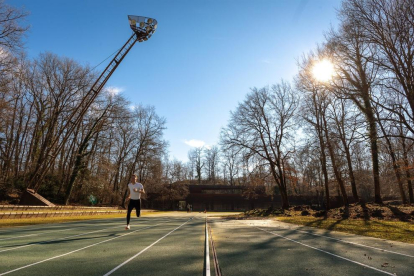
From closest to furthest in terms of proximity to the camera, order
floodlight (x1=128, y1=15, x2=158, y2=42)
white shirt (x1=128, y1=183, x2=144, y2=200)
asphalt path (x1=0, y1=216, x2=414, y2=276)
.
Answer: asphalt path (x1=0, y1=216, x2=414, y2=276)
white shirt (x1=128, y1=183, x2=144, y2=200)
floodlight (x1=128, y1=15, x2=158, y2=42)

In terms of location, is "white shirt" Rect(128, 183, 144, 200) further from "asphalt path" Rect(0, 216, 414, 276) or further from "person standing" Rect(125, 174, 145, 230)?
"asphalt path" Rect(0, 216, 414, 276)

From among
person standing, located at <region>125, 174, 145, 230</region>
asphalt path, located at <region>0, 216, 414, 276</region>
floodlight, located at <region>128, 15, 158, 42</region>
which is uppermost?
floodlight, located at <region>128, 15, 158, 42</region>

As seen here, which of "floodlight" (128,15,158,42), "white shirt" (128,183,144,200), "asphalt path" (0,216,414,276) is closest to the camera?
"asphalt path" (0,216,414,276)

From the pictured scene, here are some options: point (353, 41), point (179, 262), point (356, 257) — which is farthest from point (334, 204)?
point (179, 262)

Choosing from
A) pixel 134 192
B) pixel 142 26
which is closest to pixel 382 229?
pixel 134 192

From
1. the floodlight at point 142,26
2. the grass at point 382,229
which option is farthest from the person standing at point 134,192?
the floodlight at point 142,26

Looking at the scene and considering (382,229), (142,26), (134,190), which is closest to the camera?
(134,190)

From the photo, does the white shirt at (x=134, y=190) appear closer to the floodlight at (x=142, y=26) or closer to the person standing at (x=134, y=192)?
the person standing at (x=134, y=192)

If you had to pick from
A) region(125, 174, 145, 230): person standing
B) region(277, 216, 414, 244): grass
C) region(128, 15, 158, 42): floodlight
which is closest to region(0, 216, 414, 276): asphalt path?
region(125, 174, 145, 230): person standing

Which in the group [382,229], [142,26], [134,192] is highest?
[142,26]

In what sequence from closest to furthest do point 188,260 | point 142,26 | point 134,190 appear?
point 188,260
point 134,190
point 142,26

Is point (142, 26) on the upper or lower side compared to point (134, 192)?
upper

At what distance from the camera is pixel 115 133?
39.7 m

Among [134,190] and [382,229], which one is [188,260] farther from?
[382,229]
